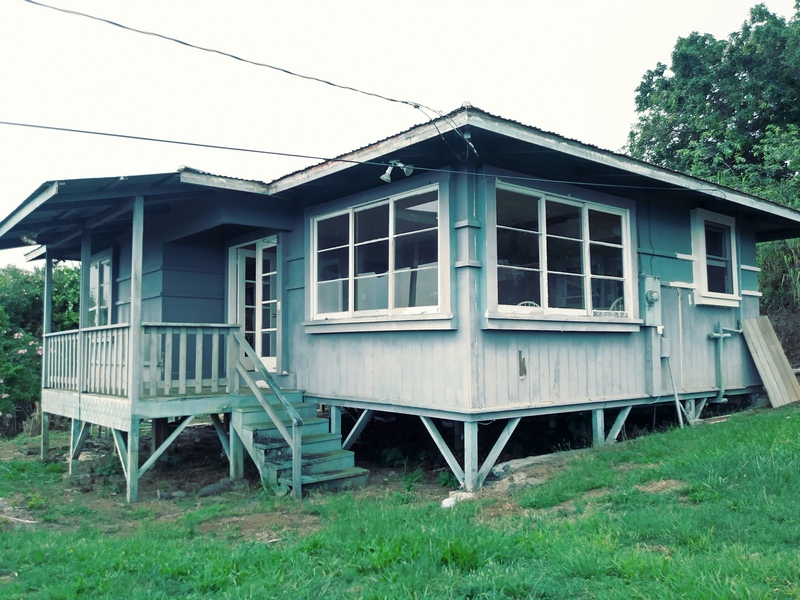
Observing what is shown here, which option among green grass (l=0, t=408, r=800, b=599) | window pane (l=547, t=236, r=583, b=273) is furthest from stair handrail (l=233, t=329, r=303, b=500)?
window pane (l=547, t=236, r=583, b=273)

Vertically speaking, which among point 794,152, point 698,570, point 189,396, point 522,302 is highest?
point 794,152

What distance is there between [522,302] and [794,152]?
Result: 12.7 metres

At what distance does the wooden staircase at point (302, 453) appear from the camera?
23.4 feet

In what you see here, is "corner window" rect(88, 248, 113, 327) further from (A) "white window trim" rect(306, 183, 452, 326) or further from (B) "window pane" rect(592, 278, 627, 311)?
(B) "window pane" rect(592, 278, 627, 311)

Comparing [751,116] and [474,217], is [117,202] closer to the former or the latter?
[474,217]

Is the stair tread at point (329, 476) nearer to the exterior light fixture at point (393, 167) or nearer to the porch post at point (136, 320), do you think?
the porch post at point (136, 320)

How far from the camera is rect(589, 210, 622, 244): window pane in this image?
26.7 feet

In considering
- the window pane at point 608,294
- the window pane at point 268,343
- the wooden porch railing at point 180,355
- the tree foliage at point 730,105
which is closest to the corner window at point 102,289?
the wooden porch railing at point 180,355

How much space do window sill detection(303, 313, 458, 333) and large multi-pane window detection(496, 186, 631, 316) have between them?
2.13 feet

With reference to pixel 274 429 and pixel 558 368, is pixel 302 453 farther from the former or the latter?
pixel 558 368

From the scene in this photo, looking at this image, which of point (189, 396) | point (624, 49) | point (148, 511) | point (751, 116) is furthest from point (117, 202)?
point (624, 49)

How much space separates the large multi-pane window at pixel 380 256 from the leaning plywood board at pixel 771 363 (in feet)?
19.2

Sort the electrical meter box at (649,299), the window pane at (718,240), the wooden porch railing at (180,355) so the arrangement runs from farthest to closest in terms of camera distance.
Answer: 1. the window pane at (718,240)
2. the electrical meter box at (649,299)
3. the wooden porch railing at (180,355)

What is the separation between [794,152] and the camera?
53.3 feet
